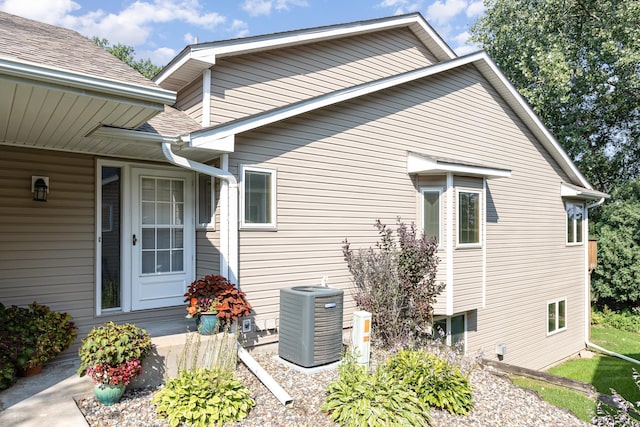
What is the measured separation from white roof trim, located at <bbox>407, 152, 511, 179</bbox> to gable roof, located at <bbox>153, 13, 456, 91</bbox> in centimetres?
269

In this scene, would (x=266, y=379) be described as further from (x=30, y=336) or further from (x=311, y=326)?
(x=30, y=336)

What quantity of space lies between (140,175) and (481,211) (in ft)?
21.0

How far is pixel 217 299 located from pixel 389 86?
490cm

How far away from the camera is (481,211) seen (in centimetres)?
862

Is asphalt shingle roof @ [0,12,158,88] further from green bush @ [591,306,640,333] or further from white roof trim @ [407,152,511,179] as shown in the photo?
green bush @ [591,306,640,333]

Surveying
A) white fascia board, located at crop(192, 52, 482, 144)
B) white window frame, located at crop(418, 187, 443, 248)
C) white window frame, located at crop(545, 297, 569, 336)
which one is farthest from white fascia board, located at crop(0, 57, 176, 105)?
white window frame, located at crop(545, 297, 569, 336)

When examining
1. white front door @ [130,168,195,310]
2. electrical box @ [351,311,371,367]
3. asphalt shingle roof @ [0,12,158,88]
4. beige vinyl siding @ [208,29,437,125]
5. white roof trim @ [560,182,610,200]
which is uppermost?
beige vinyl siding @ [208,29,437,125]

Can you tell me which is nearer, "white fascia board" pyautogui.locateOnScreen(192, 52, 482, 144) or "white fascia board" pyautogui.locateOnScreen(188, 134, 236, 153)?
"white fascia board" pyautogui.locateOnScreen(188, 134, 236, 153)

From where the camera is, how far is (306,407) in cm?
447

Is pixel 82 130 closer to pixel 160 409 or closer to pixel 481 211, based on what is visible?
pixel 160 409

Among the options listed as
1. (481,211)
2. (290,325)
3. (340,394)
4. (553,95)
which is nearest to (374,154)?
(481,211)

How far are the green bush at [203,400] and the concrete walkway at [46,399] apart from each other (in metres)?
0.71

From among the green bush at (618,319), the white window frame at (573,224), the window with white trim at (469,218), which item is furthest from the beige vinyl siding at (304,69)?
the green bush at (618,319)

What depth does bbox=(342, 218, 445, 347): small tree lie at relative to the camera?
22.5 feet
